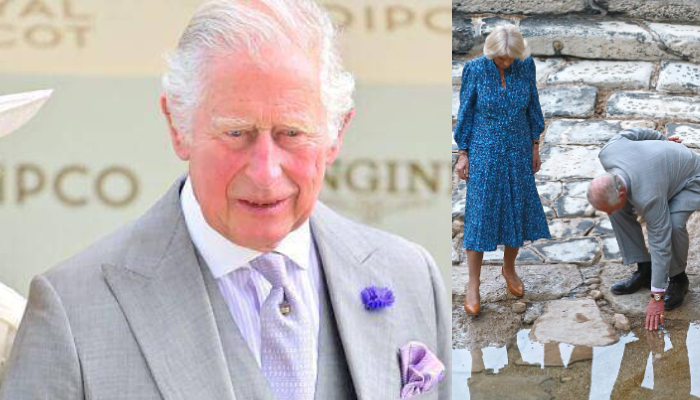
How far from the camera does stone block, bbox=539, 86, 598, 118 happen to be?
11.9 feet

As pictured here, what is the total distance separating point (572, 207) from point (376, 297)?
2392mm

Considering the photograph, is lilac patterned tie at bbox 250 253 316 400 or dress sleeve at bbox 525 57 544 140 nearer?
lilac patterned tie at bbox 250 253 316 400

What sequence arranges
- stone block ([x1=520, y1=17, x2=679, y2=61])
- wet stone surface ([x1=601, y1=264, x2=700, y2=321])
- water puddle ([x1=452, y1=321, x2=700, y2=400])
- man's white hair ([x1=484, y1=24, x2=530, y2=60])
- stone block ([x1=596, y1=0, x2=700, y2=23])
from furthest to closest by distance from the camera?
stone block ([x1=596, y1=0, x2=700, y2=23]) → stone block ([x1=520, y1=17, x2=679, y2=61]) → wet stone surface ([x1=601, y1=264, x2=700, y2=321]) → water puddle ([x1=452, y1=321, x2=700, y2=400]) → man's white hair ([x1=484, y1=24, x2=530, y2=60])

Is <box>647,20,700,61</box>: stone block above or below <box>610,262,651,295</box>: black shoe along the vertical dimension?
above

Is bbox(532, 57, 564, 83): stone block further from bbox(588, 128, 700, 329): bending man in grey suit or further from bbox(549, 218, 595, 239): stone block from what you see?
bbox(549, 218, 595, 239): stone block

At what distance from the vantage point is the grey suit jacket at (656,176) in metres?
3.32

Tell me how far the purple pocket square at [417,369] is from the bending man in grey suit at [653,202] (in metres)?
2.16

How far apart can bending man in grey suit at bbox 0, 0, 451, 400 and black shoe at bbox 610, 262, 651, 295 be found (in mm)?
2361

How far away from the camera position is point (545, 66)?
12.4 feet

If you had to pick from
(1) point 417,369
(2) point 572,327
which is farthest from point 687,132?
(1) point 417,369

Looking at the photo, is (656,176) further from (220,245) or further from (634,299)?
(220,245)

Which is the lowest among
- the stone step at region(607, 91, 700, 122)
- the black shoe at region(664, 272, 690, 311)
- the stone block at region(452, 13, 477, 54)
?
the black shoe at region(664, 272, 690, 311)

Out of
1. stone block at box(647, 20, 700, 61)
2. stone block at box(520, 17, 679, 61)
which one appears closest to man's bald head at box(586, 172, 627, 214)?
stone block at box(520, 17, 679, 61)

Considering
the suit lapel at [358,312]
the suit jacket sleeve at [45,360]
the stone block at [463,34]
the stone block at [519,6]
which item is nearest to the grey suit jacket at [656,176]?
the stone block at [463,34]
